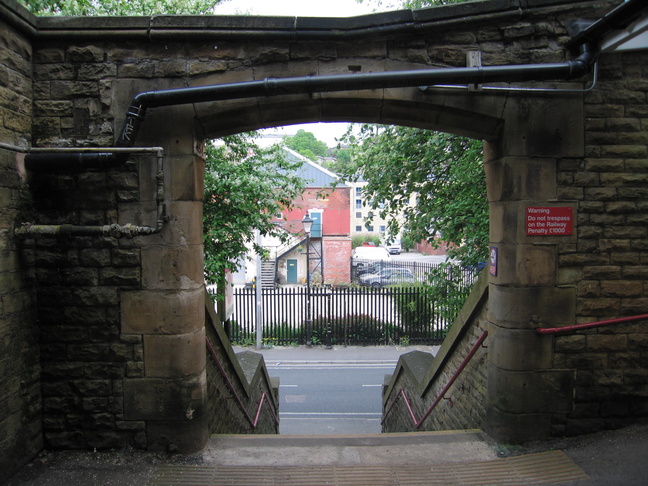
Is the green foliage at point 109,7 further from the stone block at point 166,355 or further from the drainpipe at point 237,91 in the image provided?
the stone block at point 166,355

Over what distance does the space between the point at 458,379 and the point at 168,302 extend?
11.0 ft

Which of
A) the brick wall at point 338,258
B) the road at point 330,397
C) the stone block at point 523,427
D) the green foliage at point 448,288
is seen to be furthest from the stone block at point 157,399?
the brick wall at point 338,258

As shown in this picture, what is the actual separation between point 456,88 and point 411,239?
524 cm

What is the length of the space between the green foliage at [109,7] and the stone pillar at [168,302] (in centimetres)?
542

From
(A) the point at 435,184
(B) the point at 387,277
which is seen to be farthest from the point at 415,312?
(B) the point at 387,277

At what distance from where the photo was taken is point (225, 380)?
16.4 ft

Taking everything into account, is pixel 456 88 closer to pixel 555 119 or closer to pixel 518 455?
pixel 555 119

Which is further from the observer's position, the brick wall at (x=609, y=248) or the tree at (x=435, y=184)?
the tree at (x=435, y=184)

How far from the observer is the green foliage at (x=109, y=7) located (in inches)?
334

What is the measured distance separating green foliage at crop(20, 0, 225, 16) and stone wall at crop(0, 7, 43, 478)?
5117 mm

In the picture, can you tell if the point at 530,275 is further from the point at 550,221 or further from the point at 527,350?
the point at 527,350

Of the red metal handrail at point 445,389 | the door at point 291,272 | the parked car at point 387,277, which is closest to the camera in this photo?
the red metal handrail at point 445,389

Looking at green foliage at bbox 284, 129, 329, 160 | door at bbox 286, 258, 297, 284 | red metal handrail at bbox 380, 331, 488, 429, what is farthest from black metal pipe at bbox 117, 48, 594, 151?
green foliage at bbox 284, 129, 329, 160

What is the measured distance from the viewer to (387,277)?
2783cm
